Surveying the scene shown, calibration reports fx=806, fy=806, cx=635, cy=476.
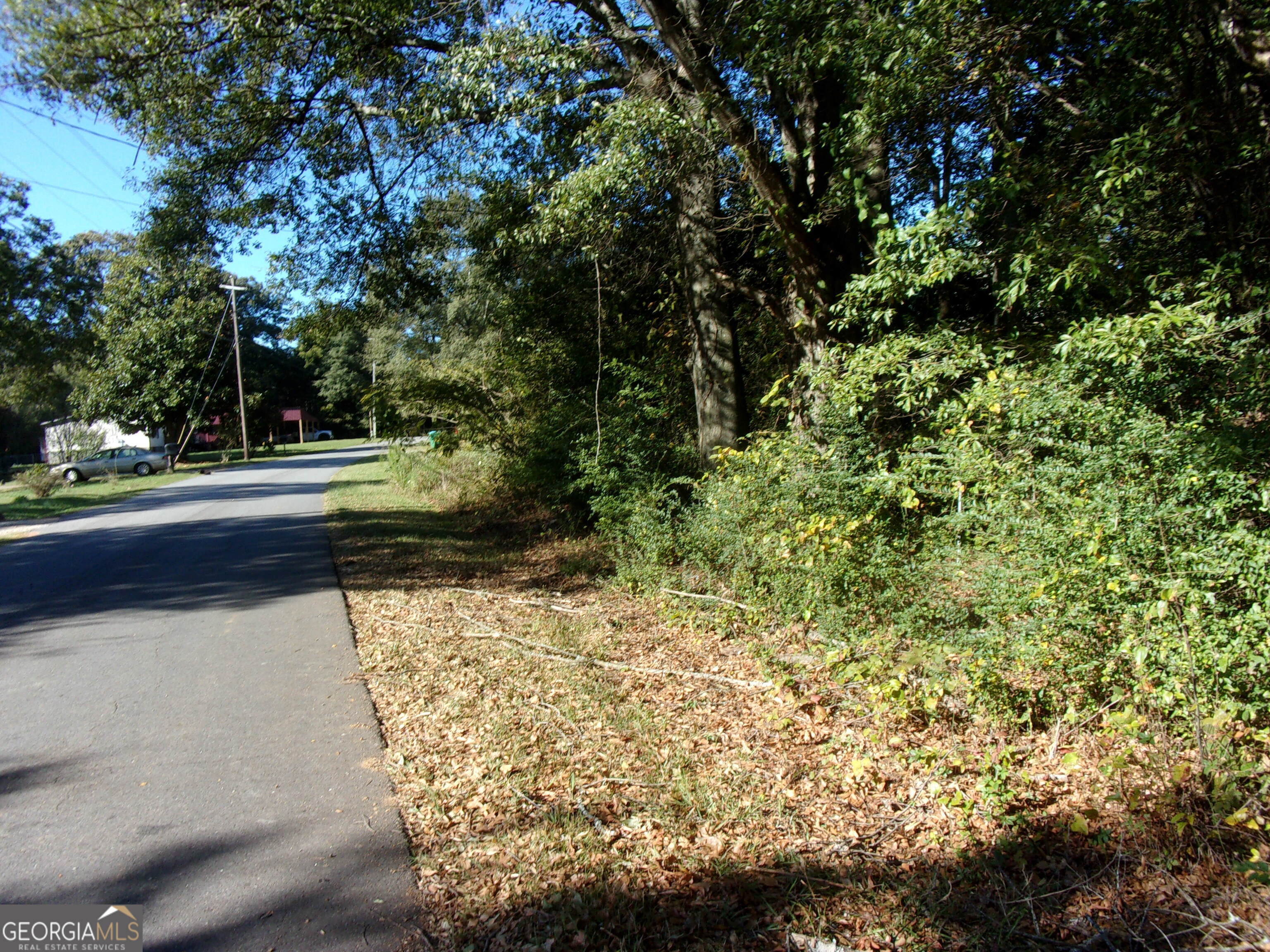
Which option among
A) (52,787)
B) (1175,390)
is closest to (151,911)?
(52,787)

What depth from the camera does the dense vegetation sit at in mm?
4445

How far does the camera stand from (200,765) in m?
4.79

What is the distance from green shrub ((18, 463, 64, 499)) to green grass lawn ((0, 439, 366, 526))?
17cm

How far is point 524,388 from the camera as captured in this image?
47.6 ft

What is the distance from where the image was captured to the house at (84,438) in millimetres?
33594

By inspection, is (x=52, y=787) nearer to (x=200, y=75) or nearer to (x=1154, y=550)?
(x=1154, y=550)

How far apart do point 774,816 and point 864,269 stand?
20.4ft

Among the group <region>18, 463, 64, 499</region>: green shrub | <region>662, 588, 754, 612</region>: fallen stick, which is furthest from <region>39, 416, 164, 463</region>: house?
<region>662, 588, 754, 612</region>: fallen stick

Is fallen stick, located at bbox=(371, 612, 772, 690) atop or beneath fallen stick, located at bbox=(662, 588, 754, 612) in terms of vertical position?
beneath

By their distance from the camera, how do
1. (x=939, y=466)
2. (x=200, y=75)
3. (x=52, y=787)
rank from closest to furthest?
(x=52, y=787)
(x=939, y=466)
(x=200, y=75)

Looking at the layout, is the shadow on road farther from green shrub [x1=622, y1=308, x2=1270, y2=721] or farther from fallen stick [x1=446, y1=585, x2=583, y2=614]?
fallen stick [x1=446, y1=585, x2=583, y2=614]

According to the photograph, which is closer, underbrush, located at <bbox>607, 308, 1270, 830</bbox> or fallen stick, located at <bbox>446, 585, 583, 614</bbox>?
underbrush, located at <bbox>607, 308, 1270, 830</bbox>

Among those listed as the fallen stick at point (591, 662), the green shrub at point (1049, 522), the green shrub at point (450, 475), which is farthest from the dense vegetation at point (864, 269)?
the green shrub at point (450, 475)

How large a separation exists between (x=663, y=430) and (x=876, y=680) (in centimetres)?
681
